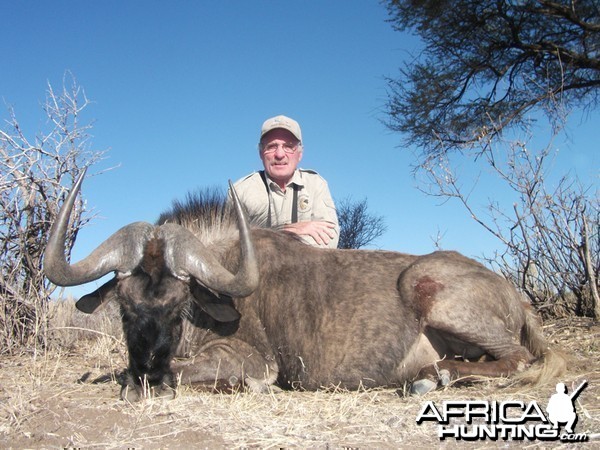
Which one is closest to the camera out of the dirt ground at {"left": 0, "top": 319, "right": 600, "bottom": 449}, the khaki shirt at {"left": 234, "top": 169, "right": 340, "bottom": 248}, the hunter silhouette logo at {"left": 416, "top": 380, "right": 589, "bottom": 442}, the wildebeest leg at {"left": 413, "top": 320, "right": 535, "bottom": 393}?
the dirt ground at {"left": 0, "top": 319, "right": 600, "bottom": 449}

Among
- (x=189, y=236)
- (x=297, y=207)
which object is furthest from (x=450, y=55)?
(x=189, y=236)

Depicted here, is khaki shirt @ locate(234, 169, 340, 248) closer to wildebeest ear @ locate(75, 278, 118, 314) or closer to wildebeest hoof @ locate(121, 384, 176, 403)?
wildebeest ear @ locate(75, 278, 118, 314)

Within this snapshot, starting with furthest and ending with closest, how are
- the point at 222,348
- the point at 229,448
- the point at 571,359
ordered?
the point at 571,359
the point at 222,348
the point at 229,448

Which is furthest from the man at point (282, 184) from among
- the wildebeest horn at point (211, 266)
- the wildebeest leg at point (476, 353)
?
the wildebeest horn at point (211, 266)

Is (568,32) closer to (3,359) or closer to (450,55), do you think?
(450,55)

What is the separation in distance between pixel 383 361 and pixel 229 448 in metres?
1.77

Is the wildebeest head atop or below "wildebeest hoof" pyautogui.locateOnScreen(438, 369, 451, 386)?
atop

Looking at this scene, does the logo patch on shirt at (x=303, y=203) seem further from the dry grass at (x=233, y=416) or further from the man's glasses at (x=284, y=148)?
the dry grass at (x=233, y=416)

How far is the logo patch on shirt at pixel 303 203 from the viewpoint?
686 centimetres

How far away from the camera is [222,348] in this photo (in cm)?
444

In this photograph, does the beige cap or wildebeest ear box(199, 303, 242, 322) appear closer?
wildebeest ear box(199, 303, 242, 322)

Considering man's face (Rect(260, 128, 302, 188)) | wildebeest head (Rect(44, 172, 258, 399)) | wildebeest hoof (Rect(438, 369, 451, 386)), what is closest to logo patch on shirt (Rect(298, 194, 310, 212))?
man's face (Rect(260, 128, 302, 188))

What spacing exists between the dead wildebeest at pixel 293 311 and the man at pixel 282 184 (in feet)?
5.59

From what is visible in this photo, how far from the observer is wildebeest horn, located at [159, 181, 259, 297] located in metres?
4.10
